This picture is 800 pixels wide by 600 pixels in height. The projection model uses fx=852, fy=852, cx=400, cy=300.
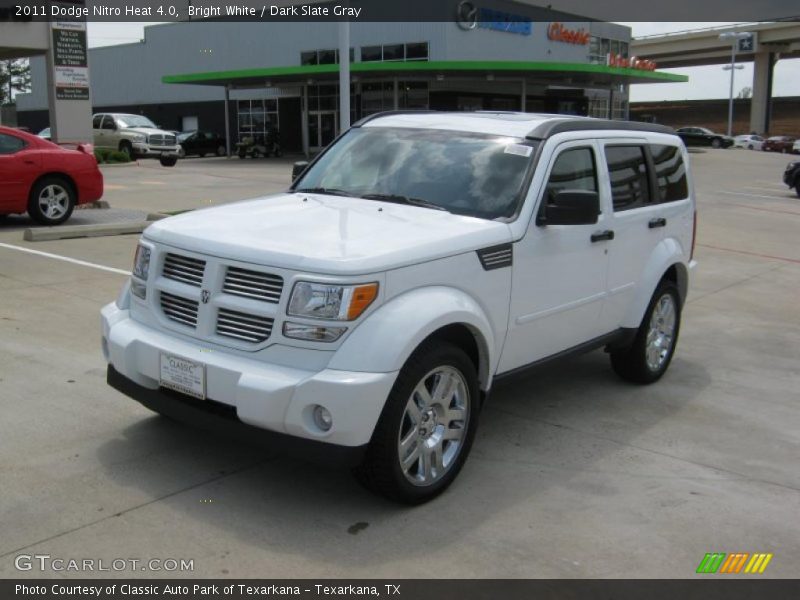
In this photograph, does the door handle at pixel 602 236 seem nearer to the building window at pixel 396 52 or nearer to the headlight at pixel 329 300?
the headlight at pixel 329 300

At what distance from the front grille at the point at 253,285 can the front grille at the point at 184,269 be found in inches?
7.3

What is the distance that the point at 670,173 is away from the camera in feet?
21.1

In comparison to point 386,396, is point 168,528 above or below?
below

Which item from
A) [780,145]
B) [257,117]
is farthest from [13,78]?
[780,145]

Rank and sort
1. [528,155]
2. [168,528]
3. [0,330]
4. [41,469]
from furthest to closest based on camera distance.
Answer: [0,330], [528,155], [41,469], [168,528]

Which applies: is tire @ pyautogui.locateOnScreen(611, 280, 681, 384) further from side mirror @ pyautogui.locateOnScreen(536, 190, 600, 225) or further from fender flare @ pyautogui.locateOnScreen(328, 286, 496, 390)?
fender flare @ pyautogui.locateOnScreen(328, 286, 496, 390)

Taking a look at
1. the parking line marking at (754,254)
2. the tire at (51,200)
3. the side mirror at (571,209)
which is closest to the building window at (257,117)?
the tire at (51,200)

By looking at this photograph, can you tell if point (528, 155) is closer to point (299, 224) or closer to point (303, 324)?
point (299, 224)

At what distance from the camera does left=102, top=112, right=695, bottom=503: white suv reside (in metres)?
3.80

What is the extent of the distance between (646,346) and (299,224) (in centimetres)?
300

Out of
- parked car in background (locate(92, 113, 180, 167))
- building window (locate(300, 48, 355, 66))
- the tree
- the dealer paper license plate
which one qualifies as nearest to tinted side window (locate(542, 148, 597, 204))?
the dealer paper license plate

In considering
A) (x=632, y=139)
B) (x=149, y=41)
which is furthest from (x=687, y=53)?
(x=632, y=139)

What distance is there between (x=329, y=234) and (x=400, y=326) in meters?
0.66
